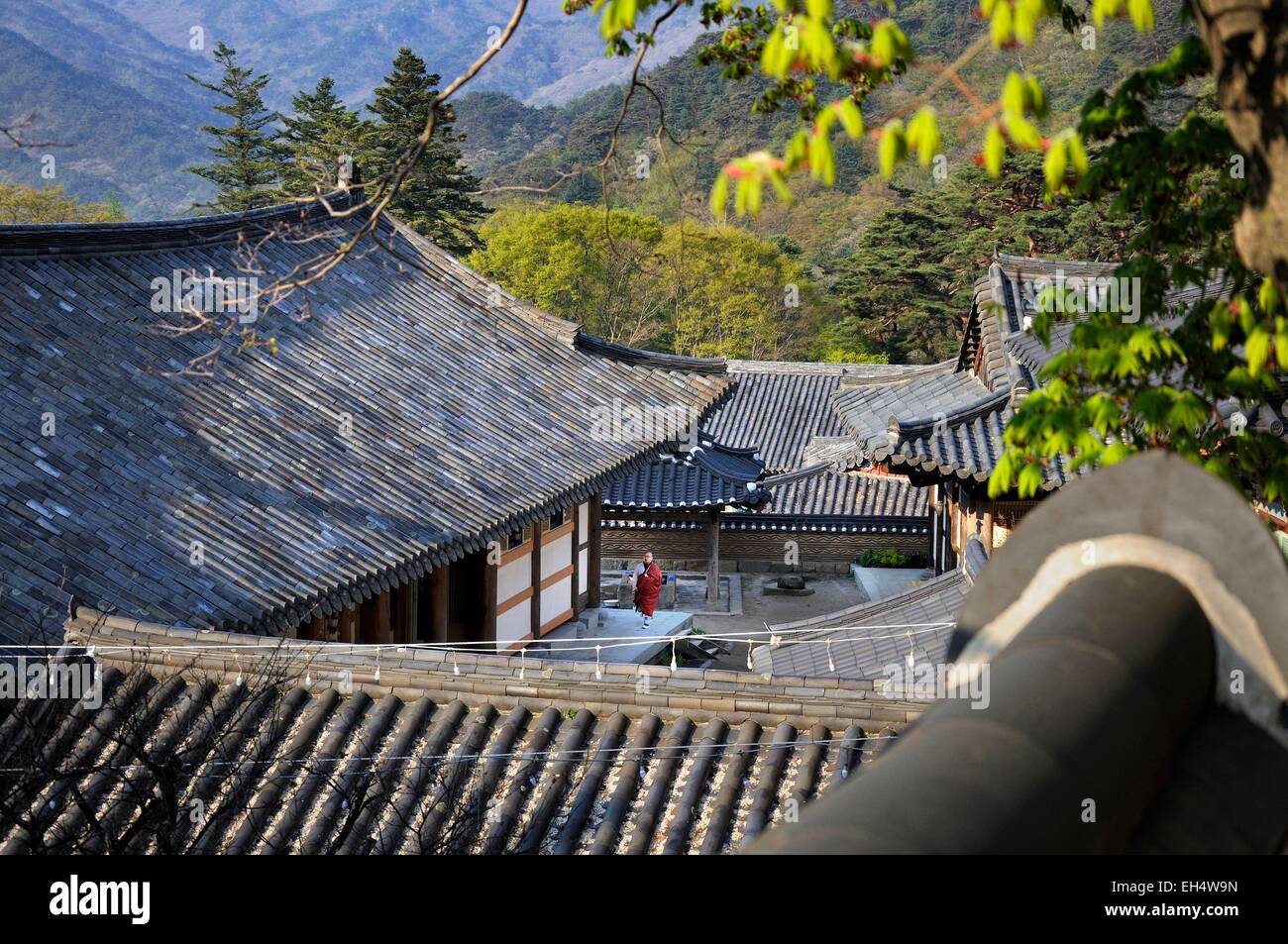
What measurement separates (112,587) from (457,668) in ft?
11.8

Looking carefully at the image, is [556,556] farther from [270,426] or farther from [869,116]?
[869,116]

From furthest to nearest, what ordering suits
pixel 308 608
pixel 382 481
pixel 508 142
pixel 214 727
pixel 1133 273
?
pixel 508 142 → pixel 382 481 → pixel 308 608 → pixel 214 727 → pixel 1133 273

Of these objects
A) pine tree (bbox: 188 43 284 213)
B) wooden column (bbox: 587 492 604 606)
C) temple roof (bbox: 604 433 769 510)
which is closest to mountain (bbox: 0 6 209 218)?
pine tree (bbox: 188 43 284 213)

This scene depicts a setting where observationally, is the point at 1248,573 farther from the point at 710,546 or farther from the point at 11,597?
the point at 710,546

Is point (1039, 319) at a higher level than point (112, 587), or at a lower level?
higher

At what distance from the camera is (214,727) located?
6.79 m

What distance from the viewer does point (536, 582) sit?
16.7m

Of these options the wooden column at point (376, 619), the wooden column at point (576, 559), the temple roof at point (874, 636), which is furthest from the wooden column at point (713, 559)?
the wooden column at point (376, 619)

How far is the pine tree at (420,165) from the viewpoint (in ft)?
→ 140

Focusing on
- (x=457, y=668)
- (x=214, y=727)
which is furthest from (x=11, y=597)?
(x=457, y=668)

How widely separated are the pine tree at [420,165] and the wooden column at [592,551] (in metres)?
25.7

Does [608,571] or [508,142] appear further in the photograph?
[508,142]

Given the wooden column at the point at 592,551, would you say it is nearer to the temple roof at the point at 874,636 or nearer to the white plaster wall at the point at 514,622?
the white plaster wall at the point at 514,622

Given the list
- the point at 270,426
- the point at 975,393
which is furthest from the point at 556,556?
the point at 975,393
